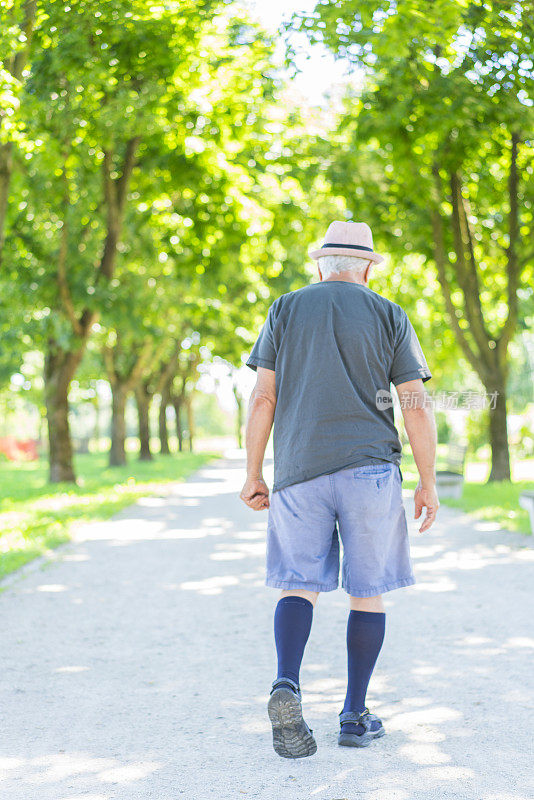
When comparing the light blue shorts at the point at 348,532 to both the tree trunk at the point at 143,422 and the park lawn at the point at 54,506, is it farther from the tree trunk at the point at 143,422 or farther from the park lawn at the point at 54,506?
the tree trunk at the point at 143,422

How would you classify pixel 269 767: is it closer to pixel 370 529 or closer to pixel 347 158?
pixel 370 529

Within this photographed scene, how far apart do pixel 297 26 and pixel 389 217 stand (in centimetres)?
750

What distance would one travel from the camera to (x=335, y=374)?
3615mm

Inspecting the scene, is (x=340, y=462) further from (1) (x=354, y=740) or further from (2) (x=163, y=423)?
(2) (x=163, y=423)

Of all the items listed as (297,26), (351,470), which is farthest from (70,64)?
(351,470)

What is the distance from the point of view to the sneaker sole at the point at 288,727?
339 centimetres

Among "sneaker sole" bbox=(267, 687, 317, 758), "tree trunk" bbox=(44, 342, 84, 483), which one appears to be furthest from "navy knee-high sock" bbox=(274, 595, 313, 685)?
"tree trunk" bbox=(44, 342, 84, 483)

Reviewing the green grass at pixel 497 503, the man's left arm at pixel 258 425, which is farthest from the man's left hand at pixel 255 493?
the green grass at pixel 497 503

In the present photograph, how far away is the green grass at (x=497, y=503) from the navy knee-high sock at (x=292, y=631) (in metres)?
7.09

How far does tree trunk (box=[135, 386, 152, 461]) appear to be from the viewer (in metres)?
30.2

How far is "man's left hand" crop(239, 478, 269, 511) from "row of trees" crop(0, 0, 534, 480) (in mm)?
4615

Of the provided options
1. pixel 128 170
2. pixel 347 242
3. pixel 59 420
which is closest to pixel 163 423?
pixel 59 420

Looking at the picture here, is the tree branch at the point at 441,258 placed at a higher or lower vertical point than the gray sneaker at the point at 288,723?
higher

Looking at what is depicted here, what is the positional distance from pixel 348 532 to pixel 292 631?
45 cm
